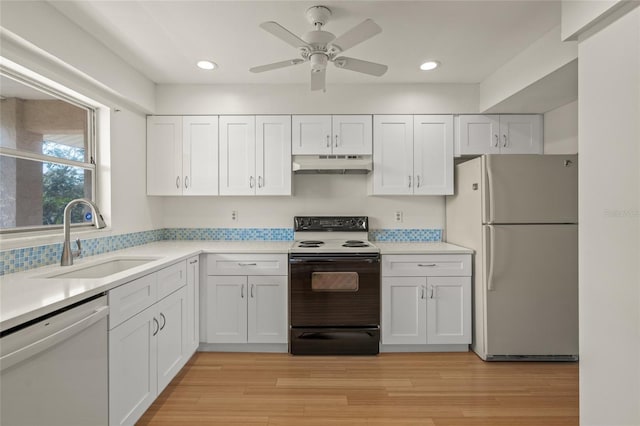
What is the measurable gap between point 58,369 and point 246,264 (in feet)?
5.15

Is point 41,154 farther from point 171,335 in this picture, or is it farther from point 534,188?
point 534,188

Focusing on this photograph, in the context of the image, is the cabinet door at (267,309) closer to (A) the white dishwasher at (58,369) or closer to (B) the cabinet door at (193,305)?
(B) the cabinet door at (193,305)

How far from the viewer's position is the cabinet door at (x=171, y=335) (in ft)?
6.56

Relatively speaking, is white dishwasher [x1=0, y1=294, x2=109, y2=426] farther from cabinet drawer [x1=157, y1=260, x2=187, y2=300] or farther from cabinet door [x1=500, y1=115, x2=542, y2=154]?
cabinet door [x1=500, y1=115, x2=542, y2=154]

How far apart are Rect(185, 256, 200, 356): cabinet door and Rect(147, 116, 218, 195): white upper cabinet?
85cm

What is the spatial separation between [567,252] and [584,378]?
134 centimetres

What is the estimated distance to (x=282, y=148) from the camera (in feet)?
10.0

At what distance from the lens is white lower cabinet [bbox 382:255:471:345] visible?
2.72 m

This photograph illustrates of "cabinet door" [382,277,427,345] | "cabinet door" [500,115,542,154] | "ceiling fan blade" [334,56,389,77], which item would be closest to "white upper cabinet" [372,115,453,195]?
"cabinet door" [500,115,542,154]

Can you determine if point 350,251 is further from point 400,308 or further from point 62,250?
point 62,250

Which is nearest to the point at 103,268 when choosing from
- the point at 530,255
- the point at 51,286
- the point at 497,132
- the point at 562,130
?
the point at 51,286

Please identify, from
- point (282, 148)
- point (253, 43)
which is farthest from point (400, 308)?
point (253, 43)

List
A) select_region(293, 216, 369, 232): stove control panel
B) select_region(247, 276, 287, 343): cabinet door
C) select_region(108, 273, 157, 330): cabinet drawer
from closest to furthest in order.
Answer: select_region(108, 273, 157, 330): cabinet drawer
select_region(247, 276, 287, 343): cabinet door
select_region(293, 216, 369, 232): stove control panel

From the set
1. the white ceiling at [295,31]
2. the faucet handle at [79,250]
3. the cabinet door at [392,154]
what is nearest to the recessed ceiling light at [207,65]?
the white ceiling at [295,31]
